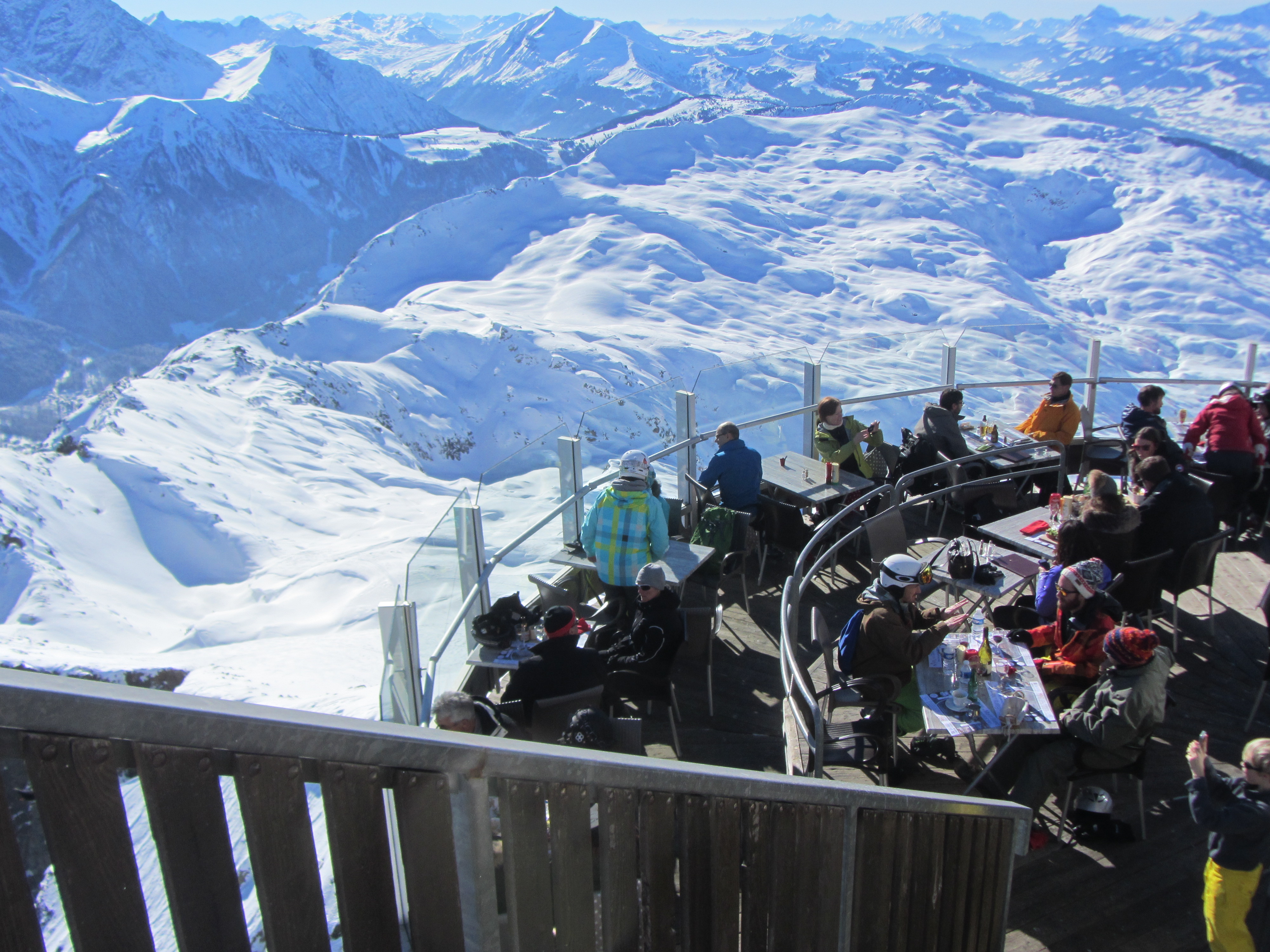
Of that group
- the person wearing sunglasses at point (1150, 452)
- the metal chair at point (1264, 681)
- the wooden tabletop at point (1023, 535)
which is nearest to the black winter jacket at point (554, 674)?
the wooden tabletop at point (1023, 535)

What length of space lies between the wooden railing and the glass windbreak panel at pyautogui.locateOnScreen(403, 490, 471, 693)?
10.0 feet

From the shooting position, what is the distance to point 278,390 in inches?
2062

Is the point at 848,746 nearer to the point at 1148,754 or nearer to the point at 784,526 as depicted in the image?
the point at 1148,754

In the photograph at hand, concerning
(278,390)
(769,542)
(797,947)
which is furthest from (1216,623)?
(278,390)

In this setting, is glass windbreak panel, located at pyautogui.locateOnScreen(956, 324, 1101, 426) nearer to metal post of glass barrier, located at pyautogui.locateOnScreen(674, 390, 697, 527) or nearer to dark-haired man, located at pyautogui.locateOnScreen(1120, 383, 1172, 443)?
dark-haired man, located at pyautogui.locateOnScreen(1120, 383, 1172, 443)

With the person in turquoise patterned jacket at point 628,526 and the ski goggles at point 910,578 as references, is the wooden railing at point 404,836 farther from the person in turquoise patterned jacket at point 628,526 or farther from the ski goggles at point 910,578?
the person in turquoise patterned jacket at point 628,526

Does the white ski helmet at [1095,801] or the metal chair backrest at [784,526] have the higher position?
the metal chair backrest at [784,526]

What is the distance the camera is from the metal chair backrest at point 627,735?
3807mm

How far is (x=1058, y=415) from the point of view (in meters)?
8.16

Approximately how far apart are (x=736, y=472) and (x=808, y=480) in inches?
36.2

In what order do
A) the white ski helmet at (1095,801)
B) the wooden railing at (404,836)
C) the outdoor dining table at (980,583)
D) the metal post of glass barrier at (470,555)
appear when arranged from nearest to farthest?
the wooden railing at (404,836) < the white ski helmet at (1095,801) < the outdoor dining table at (980,583) < the metal post of glass barrier at (470,555)

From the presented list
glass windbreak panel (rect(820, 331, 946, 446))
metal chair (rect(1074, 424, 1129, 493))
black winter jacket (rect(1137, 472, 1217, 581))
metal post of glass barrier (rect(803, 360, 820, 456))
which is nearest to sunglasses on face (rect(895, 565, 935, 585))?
black winter jacket (rect(1137, 472, 1217, 581))

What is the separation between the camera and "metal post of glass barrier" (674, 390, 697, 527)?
779 centimetres

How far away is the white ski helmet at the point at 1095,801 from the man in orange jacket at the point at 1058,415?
4.62m
